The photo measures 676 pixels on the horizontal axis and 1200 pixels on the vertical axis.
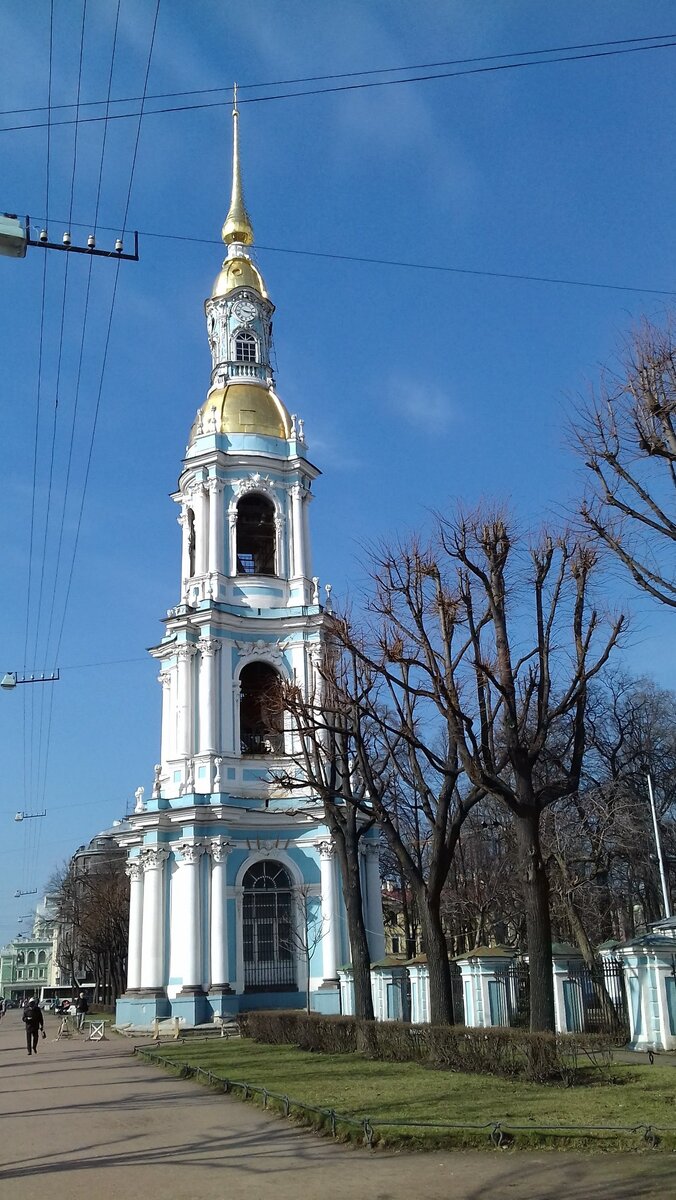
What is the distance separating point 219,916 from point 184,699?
7.43 meters

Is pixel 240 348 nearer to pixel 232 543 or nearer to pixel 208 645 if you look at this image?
pixel 232 543

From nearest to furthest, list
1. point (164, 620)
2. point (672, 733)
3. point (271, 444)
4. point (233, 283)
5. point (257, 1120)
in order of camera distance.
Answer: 1. point (257, 1120)
2. point (164, 620)
3. point (271, 444)
4. point (233, 283)
5. point (672, 733)

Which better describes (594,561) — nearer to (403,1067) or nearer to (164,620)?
(403,1067)

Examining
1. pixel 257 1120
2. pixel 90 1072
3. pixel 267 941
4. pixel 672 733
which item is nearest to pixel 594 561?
pixel 257 1120

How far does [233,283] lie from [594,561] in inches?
1178

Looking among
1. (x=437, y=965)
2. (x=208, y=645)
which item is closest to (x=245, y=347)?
(x=208, y=645)

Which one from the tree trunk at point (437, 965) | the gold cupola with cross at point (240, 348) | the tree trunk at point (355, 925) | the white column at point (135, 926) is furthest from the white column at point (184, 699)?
the tree trunk at point (437, 965)

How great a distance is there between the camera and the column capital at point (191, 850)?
34844mm

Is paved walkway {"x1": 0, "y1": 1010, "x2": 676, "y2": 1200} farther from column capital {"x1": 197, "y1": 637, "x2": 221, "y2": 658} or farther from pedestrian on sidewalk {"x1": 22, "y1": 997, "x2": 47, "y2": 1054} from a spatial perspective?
column capital {"x1": 197, "y1": 637, "x2": 221, "y2": 658}

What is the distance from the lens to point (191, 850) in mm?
34875

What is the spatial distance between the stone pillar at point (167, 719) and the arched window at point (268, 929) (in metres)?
5.11

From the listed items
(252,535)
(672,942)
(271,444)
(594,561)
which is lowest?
(672,942)

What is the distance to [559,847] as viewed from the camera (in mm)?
32875

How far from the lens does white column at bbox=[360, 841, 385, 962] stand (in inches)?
1473
